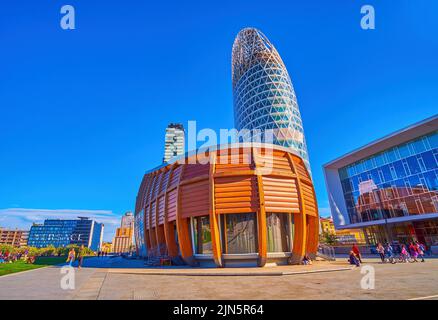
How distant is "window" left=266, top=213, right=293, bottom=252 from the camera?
16906 millimetres

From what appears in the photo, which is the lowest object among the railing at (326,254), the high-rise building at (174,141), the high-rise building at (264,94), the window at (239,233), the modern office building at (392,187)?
the railing at (326,254)

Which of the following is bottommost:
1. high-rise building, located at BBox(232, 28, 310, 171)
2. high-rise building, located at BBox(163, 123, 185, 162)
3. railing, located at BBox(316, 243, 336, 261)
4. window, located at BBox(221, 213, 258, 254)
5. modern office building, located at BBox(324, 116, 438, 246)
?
railing, located at BBox(316, 243, 336, 261)

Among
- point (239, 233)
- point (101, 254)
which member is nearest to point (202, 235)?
point (239, 233)

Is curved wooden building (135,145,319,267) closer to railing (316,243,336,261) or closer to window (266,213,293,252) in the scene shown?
window (266,213,293,252)

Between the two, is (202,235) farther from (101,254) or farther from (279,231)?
(101,254)

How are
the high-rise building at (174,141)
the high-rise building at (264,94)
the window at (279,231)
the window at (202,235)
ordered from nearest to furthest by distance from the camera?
1. the window at (279,231)
2. the window at (202,235)
3. the high-rise building at (264,94)
4. the high-rise building at (174,141)

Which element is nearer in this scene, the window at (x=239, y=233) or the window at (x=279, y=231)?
the window at (x=239, y=233)

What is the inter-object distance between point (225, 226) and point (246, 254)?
2.39 m

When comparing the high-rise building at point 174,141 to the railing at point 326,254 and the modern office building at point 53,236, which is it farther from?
the railing at point 326,254

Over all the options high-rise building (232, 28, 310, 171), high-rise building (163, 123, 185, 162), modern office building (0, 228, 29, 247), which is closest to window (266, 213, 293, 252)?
high-rise building (232, 28, 310, 171)

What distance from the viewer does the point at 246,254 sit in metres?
15.9

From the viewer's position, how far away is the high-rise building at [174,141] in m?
182

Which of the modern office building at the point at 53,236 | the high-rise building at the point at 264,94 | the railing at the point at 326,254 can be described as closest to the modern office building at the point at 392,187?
the railing at the point at 326,254
